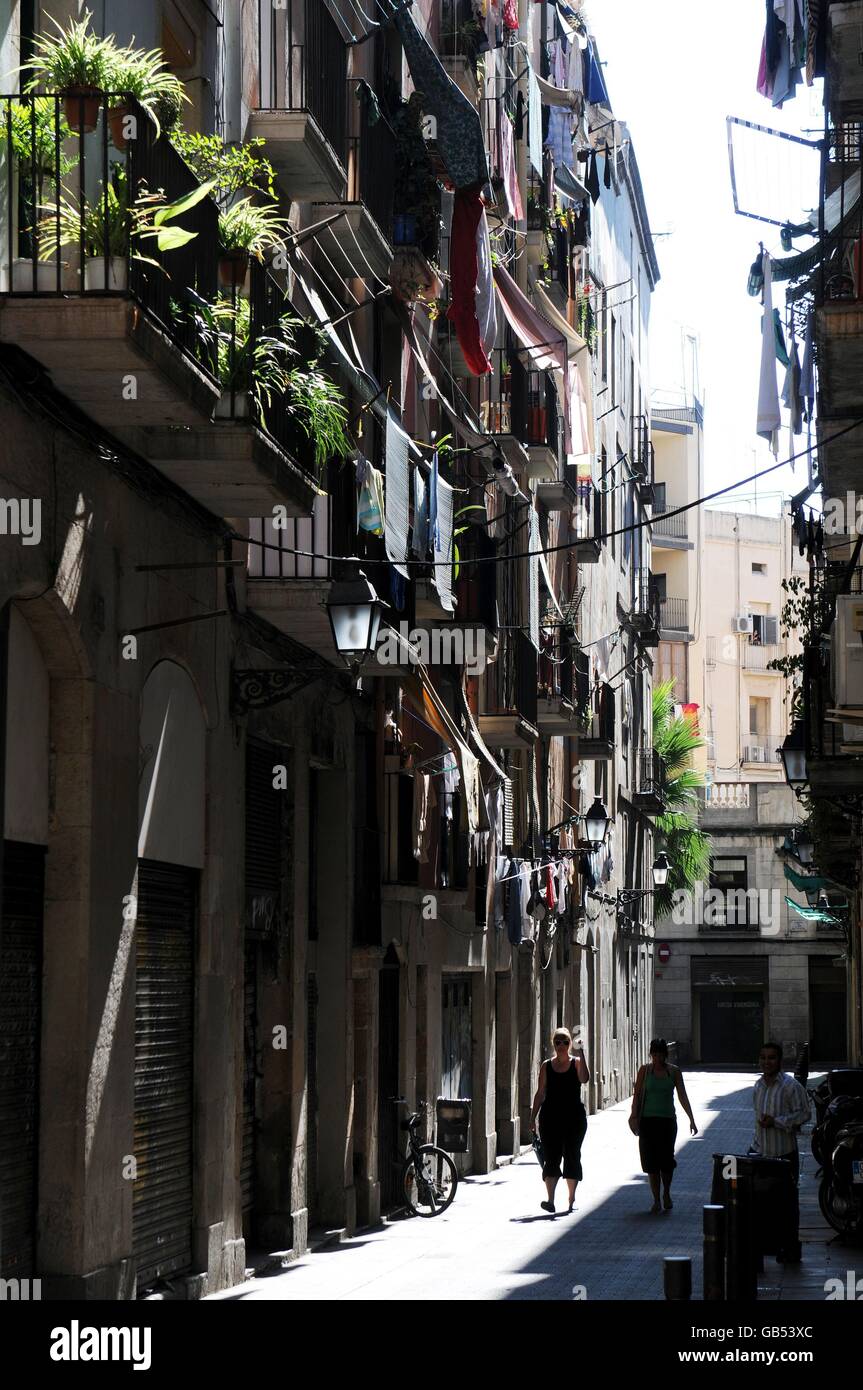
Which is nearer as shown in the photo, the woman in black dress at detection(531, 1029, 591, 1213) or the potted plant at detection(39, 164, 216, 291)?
the potted plant at detection(39, 164, 216, 291)

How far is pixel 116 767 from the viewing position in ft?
37.9

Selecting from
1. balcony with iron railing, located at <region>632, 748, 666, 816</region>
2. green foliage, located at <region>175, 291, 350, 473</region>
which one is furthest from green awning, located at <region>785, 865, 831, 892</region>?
green foliage, located at <region>175, 291, 350, 473</region>

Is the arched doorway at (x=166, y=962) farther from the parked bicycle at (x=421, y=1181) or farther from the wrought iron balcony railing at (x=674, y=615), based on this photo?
the wrought iron balcony railing at (x=674, y=615)

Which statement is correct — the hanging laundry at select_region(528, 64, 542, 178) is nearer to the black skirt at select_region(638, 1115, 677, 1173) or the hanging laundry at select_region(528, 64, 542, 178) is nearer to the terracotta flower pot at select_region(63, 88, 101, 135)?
the black skirt at select_region(638, 1115, 677, 1173)

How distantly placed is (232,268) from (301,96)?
340 cm

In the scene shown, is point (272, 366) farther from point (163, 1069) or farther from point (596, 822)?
point (596, 822)

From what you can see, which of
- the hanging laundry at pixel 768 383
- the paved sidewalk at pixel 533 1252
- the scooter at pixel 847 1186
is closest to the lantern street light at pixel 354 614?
the paved sidewalk at pixel 533 1252

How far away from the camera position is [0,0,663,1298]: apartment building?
1044cm

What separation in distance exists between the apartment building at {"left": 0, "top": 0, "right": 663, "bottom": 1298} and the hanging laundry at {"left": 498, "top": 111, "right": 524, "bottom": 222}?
4.6 inches

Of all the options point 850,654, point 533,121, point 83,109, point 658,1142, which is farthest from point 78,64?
point 533,121

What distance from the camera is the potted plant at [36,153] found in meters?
9.84

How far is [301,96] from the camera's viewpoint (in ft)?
49.0

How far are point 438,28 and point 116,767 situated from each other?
604 inches
